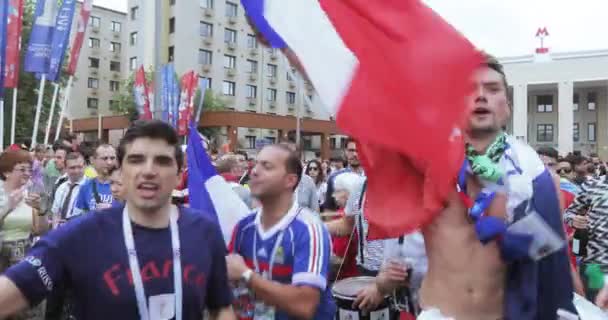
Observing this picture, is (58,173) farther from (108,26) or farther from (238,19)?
(108,26)

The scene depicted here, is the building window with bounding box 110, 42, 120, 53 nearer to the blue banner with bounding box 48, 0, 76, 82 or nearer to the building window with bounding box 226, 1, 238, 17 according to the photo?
the building window with bounding box 226, 1, 238, 17

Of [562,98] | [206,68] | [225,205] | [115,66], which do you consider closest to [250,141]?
[206,68]

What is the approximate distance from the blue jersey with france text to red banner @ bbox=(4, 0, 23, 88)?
A: 10.3 meters

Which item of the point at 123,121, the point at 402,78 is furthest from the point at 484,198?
the point at 123,121

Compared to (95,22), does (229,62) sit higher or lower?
lower

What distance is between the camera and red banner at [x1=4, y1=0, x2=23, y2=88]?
11961 mm

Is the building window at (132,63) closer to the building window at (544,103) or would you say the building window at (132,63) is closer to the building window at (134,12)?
the building window at (134,12)

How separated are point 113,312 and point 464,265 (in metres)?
1.42

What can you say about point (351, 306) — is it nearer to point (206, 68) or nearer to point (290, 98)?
point (206, 68)

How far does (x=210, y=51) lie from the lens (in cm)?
4731

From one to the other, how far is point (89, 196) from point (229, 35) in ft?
145

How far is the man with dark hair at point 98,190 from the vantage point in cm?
592

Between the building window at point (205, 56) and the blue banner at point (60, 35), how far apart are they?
33.8 metres

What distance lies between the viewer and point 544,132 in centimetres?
5481
